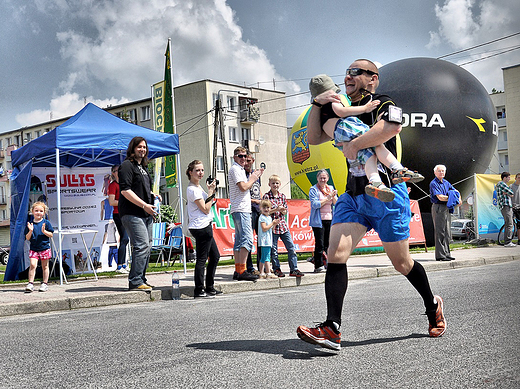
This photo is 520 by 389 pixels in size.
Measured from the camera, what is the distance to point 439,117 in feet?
60.7

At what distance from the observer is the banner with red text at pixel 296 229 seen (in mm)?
14969

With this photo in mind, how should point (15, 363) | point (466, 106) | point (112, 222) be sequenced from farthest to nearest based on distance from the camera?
1. point (466, 106)
2. point (112, 222)
3. point (15, 363)

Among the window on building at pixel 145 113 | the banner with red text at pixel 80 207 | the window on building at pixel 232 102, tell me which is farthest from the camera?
the window on building at pixel 145 113

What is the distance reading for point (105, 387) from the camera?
323cm

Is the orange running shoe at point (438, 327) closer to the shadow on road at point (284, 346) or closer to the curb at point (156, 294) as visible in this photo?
the shadow on road at point (284, 346)

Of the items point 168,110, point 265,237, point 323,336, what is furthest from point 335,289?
point 168,110

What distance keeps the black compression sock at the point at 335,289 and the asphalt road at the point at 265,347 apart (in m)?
0.27

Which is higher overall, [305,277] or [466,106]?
[466,106]

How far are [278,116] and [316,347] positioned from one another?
218ft

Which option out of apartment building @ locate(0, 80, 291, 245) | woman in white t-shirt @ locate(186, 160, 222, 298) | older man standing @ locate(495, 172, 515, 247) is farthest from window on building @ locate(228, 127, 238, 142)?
woman in white t-shirt @ locate(186, 160, 222, 298)

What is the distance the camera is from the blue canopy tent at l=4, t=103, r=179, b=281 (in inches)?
390

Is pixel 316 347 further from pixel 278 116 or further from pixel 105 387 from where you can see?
pixel 278 116

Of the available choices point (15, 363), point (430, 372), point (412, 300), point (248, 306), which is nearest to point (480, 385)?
point (430, 372)

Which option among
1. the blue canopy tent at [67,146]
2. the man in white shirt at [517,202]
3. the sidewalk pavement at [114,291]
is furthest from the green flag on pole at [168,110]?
the man in white shirt at [517,202]
